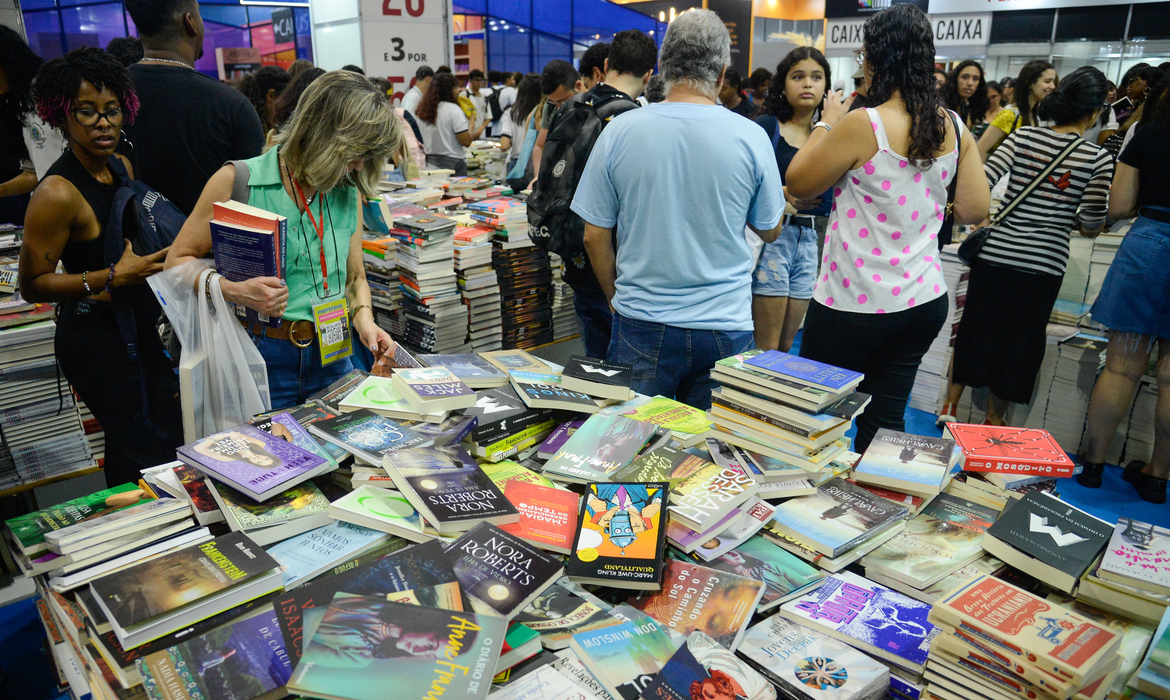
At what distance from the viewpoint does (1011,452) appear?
1722 mm

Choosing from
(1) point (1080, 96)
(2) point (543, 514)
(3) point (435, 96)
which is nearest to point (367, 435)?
(2) point (543, 514)

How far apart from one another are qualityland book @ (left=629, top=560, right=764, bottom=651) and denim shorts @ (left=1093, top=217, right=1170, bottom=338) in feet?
10.1

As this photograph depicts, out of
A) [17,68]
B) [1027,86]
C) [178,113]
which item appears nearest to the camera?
[178,113]

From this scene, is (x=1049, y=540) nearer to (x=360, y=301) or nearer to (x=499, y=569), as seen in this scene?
(x=499, y=569)

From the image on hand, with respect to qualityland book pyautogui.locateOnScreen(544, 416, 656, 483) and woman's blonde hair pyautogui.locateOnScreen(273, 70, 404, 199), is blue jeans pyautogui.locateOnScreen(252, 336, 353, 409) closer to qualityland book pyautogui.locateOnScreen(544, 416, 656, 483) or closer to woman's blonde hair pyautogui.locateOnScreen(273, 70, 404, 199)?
woman's blonde hair pyautogui.locateOnScreen(273, 70, 404, 199)

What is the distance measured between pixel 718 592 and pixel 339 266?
5.05 ft

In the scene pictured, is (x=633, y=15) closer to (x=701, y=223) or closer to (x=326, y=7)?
(x=326, y=7)

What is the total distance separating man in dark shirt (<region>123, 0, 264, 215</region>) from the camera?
256cm

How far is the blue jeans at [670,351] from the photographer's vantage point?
2.16m

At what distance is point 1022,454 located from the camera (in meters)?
1.71

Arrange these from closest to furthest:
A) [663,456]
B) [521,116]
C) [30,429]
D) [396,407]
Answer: [663,456]
[396,407]
[30,429]
[521,116]

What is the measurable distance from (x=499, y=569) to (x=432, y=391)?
0.64 metres

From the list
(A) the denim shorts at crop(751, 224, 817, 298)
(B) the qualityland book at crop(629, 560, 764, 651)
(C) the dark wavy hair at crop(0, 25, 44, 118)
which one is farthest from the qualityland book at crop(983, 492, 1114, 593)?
(C) the dark wavy hair at crop(0, 25, 44, 118)

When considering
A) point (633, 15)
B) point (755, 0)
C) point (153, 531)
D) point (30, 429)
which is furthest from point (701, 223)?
point (633, 15)
